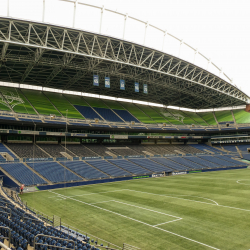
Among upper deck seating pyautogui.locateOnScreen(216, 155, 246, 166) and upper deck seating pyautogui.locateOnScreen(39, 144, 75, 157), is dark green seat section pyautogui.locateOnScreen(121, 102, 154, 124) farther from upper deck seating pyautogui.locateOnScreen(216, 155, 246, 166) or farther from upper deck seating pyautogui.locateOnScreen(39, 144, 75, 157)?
upper deck seating pyautogui.locateOnScreen(39, 144, 75, 157)

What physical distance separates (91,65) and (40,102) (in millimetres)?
17684

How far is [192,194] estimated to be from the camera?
27688 mm

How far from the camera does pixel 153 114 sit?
70.6 metres

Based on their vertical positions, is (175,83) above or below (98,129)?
above

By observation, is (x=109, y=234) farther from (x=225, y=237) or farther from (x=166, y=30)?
(x=166, y=30)

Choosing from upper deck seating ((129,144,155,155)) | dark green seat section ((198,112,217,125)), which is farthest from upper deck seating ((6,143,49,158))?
dark green seat section ((198,112,217,125))

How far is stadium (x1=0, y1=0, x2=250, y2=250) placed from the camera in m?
16.0

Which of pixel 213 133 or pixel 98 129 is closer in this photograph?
pixel 98 129

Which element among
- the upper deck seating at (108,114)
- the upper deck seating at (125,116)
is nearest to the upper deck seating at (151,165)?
the upper deck seating at (108,114)

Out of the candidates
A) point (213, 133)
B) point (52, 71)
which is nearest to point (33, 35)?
point (52, 71)

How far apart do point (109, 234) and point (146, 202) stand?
30.5 feet

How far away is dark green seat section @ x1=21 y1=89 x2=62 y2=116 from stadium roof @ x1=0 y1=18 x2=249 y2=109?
8.52 feet

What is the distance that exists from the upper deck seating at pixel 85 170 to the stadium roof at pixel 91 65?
59.8 feet

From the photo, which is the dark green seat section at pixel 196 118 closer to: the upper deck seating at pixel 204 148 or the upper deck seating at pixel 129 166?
the upper deck seating at pixel 204 148
